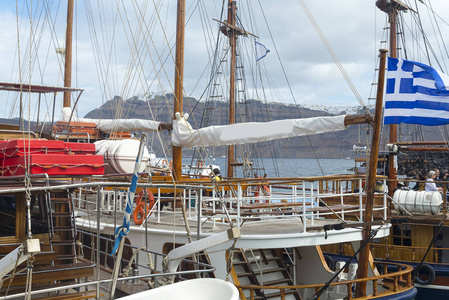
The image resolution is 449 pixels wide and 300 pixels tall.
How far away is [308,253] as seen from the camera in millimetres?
11703

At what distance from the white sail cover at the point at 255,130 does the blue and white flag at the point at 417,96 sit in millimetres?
1388

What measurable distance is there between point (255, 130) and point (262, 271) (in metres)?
4.02

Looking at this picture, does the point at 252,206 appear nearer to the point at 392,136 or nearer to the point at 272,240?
the point at 272,240

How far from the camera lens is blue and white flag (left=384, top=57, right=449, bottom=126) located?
12.3 m

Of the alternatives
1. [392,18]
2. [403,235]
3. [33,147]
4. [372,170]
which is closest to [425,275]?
[403,235]

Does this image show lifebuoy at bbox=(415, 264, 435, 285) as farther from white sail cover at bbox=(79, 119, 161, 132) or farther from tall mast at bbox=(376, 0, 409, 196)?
white sail cover at bbox=(79, 119, 161, 132)

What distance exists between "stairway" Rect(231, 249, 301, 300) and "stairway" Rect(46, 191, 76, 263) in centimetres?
332

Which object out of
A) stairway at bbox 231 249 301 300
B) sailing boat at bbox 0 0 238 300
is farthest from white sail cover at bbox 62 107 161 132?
sailing boat at bbox 0 0 238 300

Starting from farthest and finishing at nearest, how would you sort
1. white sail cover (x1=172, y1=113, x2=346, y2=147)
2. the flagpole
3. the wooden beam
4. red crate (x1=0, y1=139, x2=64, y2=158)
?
white sail cover (x1=172, y1=113, x2=346, y2=147) → the wooden beam → red crate (x1=0, y1=139, x2=64, y2=158) → the flagpole

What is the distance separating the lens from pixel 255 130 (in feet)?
44.4

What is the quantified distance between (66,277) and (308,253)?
6.05 meters

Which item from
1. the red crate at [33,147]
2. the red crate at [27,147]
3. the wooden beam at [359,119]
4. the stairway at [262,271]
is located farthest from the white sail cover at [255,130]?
the red crate at [27,147]

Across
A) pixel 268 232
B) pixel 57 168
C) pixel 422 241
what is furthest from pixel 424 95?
pixel 57 168

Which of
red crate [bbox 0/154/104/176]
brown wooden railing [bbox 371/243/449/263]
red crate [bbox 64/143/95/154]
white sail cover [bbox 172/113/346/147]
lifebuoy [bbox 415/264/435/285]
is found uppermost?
white sail cover [bbox 172/113/346/147]
